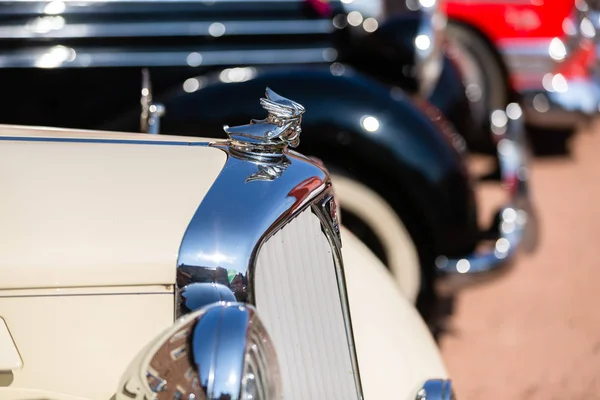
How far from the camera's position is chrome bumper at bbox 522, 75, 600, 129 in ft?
17.2

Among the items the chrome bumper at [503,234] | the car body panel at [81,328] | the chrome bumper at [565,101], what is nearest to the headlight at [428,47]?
the chrome bumper at [503,234]

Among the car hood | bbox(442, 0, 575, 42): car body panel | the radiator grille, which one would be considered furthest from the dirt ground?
the car hood

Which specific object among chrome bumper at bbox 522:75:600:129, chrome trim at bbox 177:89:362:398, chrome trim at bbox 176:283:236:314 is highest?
chrome bumper at bbox 522:75:600:129

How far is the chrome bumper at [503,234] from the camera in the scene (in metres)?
2.89

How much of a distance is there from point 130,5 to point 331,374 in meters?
2.23

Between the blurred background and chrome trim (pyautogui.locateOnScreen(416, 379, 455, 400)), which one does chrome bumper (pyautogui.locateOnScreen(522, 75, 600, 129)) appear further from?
chrome trim (pyautogui.locateOnScreen(416, 379, 455, 400))

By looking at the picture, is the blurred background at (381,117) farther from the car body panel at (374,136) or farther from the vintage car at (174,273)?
the vintage car at (174,273)

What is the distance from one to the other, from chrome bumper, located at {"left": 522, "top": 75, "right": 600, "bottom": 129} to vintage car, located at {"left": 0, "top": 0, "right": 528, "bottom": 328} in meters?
1.88

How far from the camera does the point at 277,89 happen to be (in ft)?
9.43

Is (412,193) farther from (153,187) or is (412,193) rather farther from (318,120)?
(153,187)

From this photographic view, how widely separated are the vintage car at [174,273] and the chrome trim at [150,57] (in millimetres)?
1612

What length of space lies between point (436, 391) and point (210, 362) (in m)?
0.70

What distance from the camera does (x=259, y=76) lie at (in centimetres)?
298

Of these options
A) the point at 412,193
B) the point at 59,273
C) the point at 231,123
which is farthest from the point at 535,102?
the point at 59,273
